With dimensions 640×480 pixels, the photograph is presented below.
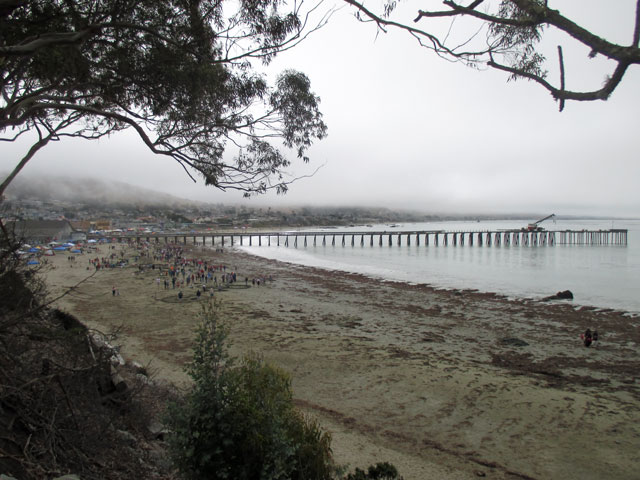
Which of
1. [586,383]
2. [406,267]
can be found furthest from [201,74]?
[406,267]

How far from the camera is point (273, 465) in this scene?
350cm

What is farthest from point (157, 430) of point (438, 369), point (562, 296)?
point (562, 296)

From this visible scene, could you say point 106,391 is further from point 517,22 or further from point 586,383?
point 586,383

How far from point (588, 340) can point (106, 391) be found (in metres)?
13.6

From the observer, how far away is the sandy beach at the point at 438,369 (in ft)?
19.5

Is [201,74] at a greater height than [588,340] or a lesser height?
greater

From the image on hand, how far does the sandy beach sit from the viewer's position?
5.94 m

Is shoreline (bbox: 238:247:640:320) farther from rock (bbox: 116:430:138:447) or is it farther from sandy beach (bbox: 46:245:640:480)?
rock (bbox: 116:430:138:447)

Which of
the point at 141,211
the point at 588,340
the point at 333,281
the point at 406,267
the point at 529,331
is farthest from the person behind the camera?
the point at 141,211

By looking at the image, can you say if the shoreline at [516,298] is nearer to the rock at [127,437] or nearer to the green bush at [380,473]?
the green bush at [380,473]

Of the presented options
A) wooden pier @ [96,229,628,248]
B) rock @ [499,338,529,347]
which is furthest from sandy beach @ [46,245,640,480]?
wooden pier @ [96,229,628,248]

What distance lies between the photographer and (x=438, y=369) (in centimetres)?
952

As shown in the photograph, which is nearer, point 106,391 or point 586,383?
point 106,391

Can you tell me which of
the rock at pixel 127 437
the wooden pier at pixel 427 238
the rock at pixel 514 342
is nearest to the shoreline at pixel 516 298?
the rock at pixel 514 342
